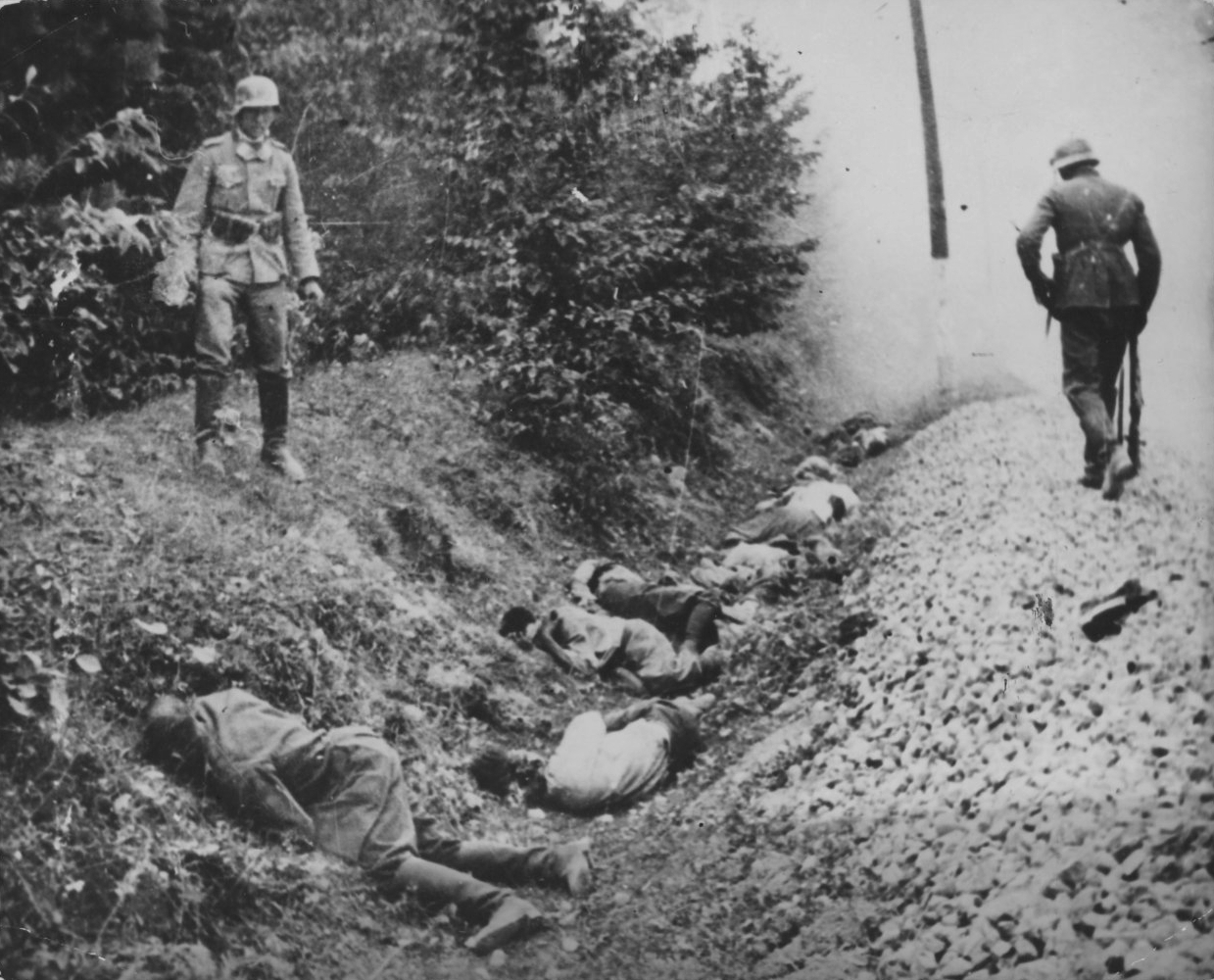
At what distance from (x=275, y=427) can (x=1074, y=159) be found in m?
3.33

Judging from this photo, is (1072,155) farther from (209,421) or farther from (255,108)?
(209,421)

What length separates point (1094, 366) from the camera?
3879 millimetres

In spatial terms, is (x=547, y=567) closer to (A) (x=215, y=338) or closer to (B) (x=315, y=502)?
(B) (x=315, y=502)

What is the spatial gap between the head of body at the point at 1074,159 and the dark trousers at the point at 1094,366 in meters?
0.53

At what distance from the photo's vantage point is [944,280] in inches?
161

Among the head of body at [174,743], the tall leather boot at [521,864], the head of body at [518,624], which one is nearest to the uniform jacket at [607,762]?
the tall leather boot at [521,864]

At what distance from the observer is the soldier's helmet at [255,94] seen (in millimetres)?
4039

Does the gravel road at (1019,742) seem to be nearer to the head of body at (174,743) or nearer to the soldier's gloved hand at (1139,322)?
the soldier's gloved hand at (1139,322)

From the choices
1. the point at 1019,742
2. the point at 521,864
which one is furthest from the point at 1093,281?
the point at 521,864

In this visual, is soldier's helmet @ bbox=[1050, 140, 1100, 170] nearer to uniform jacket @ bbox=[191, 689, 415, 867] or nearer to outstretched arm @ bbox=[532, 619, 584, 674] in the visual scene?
outstretched arm @ bbox=[532, 619, 584, 674]

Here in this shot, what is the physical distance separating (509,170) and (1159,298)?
→ 2.73m

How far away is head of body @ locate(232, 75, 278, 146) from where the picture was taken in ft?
13.3

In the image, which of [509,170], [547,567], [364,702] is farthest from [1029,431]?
[364,702]

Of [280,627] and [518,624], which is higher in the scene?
[280,627]
